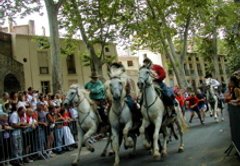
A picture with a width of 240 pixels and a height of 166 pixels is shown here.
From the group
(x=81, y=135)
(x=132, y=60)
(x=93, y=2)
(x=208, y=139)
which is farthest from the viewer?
(x=132, y=60)

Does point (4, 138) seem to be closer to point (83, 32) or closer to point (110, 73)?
point (110, 73)

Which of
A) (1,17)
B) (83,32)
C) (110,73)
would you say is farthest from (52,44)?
(110,73)

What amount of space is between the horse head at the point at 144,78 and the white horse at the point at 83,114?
215cm

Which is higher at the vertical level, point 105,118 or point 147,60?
point 147,60

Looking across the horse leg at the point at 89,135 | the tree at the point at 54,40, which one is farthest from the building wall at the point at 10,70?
the horse leg at the point at 89,135

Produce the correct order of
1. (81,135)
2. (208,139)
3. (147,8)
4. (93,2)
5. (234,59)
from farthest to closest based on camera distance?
(234,59), (147,8), (93,2), (208,139), (81,135)

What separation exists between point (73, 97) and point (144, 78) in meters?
2.51

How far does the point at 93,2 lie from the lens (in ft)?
96.9

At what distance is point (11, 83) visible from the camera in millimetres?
40938

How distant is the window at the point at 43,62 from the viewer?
4713 cm

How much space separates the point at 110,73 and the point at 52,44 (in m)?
13.4

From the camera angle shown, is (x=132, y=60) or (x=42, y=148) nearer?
(x=42, y=148)

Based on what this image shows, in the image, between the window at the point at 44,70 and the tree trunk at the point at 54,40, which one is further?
the window at the point at 44,70

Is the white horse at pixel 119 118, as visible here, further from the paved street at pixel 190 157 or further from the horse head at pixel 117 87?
the paved street at pixel 190 157
